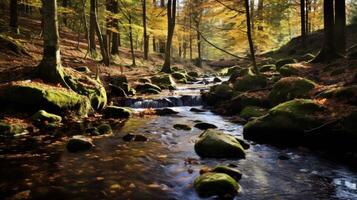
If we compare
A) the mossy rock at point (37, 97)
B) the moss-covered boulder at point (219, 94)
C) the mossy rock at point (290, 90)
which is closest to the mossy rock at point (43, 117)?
the mossy rock at point (37, 97)

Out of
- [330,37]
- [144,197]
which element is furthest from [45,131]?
[330,37]

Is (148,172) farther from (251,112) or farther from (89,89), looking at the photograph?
(89,89)

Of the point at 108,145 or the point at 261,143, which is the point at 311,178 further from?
the point at 108,145

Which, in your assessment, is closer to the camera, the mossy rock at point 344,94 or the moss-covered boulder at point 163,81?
the mossy rock at point 344,94

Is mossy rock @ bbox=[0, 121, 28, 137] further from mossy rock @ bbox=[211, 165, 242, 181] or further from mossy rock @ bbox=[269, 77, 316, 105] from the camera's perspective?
mossy rock @ bbox=[269, 77, 316, 105]

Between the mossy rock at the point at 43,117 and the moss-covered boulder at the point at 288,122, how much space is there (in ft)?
20.0

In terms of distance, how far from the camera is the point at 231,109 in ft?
51.9

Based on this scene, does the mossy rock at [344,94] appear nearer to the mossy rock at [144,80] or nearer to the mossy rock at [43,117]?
the mossy rock at [43,117]

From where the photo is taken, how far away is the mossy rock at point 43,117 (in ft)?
39.1

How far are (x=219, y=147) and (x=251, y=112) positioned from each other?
17.8 feet

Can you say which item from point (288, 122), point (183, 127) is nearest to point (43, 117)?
point (183, 127)

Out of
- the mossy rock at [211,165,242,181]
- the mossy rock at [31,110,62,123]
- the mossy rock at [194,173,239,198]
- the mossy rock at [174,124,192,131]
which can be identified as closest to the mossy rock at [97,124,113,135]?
the mossy rock at [31,110,62,123]

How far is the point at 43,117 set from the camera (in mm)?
12039

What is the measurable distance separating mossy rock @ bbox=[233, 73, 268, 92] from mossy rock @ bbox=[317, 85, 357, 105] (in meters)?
5.61
